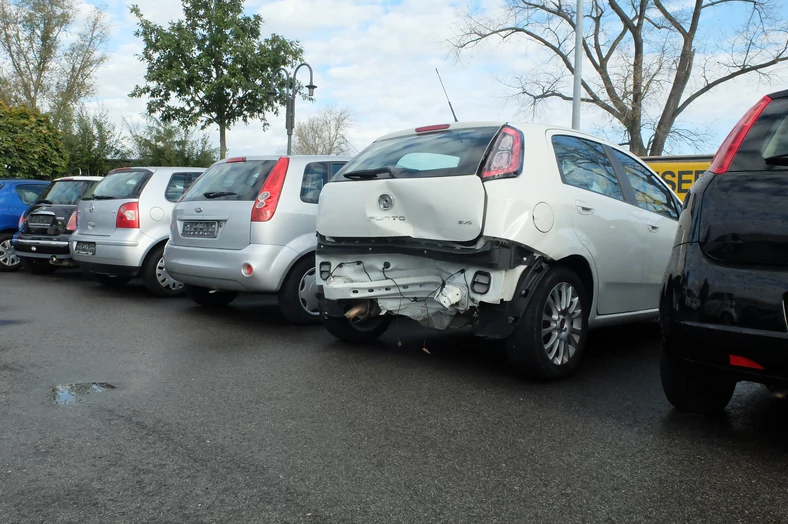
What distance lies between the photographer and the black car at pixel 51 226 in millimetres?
10164

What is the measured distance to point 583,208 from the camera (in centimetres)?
482

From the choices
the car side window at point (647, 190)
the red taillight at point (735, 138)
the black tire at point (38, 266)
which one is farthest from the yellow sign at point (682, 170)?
the black tire at point (38, 266)

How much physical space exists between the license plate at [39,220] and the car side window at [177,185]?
8.66 ft

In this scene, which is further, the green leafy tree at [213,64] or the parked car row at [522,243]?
the green leafy tree at [213,64]

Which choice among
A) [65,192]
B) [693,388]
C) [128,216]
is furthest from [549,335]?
[65,192]

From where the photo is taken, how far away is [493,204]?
4262 mm

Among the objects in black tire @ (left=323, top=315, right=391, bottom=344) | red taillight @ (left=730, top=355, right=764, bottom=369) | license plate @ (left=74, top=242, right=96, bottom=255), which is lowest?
black tire @ (left=323, top=315, right=391, bottom=344)

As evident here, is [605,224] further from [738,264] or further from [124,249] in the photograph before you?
[124,249]

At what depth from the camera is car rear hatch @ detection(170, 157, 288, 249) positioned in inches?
256

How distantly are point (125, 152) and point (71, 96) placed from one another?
44.2 feet

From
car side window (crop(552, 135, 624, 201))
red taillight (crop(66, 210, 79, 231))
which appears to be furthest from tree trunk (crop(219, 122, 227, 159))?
car side window (crop(552, 135, 624, 201))

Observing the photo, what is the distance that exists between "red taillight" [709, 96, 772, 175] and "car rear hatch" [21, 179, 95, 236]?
9.11m

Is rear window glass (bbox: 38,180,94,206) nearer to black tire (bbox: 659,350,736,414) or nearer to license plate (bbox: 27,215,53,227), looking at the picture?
license plate (bbox: 27,215,53,227)

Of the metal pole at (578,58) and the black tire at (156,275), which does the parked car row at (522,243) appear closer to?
the black tire at (156,275)
